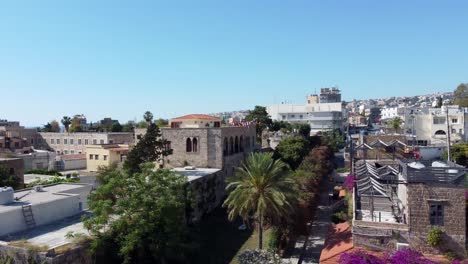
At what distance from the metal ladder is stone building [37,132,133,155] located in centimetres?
5308

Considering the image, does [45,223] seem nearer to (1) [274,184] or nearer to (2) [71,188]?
(2) [71,188]

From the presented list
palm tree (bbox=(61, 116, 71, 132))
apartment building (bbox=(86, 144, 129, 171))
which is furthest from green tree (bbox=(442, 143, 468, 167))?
palm tree (bbox=(61, 116, 71, 132))

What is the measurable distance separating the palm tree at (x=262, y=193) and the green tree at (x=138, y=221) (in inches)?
165

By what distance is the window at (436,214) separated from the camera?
56.8 ft

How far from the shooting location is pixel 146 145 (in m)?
32.2

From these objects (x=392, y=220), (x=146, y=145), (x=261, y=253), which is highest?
(x=146, y=145)

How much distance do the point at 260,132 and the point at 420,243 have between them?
5935cm

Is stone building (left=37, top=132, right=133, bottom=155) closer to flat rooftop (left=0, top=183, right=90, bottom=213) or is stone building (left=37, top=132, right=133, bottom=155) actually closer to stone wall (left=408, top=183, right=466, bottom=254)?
flat rooftop (left=0, top=183, right=90, bottom=213)

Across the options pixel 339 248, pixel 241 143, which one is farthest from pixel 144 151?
pixel 339 248

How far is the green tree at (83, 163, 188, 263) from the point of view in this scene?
1770cm

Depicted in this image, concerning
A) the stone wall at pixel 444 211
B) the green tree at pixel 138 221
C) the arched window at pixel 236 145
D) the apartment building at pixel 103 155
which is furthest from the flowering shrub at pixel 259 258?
the apartment building at pixel 103 155

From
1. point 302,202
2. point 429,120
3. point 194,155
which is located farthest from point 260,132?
point 302,202

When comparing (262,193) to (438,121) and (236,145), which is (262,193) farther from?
(438,121)

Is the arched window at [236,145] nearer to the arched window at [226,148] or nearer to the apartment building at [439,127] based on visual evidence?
the arched window at [226,148]
